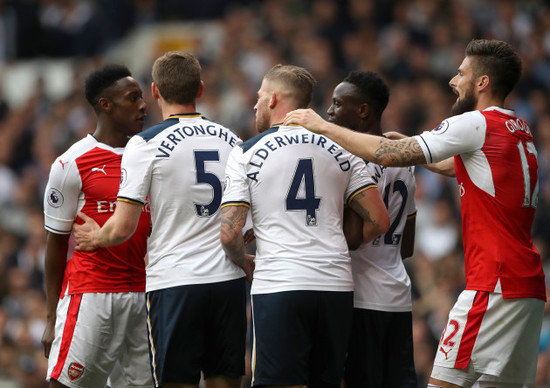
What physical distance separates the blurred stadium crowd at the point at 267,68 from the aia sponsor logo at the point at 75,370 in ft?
14.3

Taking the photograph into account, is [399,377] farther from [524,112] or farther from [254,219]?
[524,112]

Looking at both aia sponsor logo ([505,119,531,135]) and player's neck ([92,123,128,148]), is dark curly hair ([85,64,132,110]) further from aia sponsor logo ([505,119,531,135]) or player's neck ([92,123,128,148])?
aia sponsor logo ([505,119,531,135])

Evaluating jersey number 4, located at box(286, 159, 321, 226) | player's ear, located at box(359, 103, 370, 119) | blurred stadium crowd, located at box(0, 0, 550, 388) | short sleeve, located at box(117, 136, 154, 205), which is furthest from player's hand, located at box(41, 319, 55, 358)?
blurred stadium crowd, located at box(0, 0, 550, 388)

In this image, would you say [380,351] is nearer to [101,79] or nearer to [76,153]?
[76,153]

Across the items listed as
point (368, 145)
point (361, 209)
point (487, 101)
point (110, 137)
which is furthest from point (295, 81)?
point (110, 137)

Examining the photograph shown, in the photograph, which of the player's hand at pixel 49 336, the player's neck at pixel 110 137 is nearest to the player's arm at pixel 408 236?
the player's neck at pixel 110 137

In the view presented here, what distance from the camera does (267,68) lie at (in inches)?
580

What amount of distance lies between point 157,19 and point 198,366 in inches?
525

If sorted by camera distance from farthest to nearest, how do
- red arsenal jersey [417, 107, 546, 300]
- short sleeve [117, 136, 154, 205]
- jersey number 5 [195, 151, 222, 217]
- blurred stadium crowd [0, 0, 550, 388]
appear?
blurred stadium crowd [0, 0, 550, 388] < jersey number 5 [195, 151, 222, 217] < short sleeve [117, 136, 154, 205] < red arsenal jersey [417, 107, 546, 300]

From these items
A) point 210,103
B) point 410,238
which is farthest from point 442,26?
point 410,238

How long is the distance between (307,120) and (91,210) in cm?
180

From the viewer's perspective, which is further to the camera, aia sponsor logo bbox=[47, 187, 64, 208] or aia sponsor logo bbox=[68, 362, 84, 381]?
aia sponsor logo bbox=[47, 187, 64, 208]

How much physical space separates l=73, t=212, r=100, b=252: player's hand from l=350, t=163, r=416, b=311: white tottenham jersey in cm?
176

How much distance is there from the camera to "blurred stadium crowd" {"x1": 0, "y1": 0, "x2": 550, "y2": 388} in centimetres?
1091
